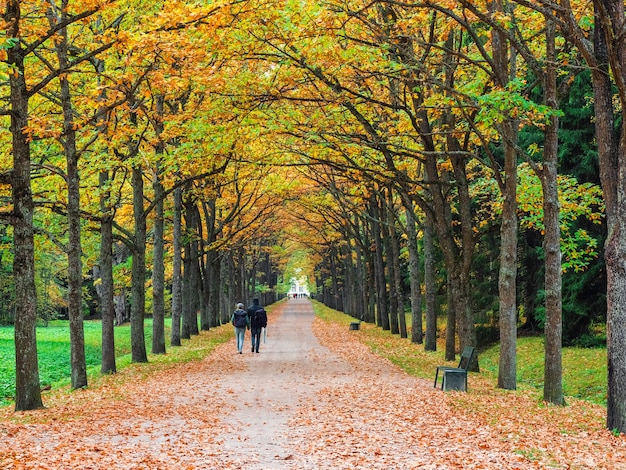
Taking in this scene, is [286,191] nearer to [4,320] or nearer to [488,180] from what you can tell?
[488,180]

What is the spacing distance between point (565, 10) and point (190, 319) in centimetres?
2591

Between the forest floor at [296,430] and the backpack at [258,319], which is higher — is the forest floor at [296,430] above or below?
below

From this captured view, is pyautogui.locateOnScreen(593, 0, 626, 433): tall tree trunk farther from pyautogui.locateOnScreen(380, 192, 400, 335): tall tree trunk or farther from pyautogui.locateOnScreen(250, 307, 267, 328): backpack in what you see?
pyautogui.locateOnScreen(380, 192, 400, 335): tall tree trunk

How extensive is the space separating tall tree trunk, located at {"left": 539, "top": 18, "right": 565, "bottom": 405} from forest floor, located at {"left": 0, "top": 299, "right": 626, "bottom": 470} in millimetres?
600

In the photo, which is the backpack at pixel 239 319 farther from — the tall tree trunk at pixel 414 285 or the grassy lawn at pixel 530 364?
the tall tree trunk at pixel 414 285

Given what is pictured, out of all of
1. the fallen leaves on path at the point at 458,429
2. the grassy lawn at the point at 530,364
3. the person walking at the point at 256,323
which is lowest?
the grassy lawn at the point at 530,364

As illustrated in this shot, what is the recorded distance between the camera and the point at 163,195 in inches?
858

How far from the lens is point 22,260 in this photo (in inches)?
480

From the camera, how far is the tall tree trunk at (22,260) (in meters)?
12.2

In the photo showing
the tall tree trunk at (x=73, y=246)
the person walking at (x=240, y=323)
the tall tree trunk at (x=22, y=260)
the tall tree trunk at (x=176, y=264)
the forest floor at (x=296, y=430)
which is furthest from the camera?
the tall tree trunk at (x=176, y=264)

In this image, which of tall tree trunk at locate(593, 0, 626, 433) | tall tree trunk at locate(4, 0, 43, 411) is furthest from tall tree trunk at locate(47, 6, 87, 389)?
tall tree trunk at locate(593, 0, 626, 433)

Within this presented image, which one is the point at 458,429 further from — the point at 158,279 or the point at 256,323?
the point at 256,323

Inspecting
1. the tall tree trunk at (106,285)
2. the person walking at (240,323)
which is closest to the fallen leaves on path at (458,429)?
the tall tree trunk at (106,285)

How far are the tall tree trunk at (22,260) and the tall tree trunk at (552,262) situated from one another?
30.1 feet
